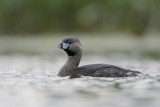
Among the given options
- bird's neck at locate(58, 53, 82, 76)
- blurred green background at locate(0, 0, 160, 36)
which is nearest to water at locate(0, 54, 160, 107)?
bird's neck at locate(58, 53, 82, 76)

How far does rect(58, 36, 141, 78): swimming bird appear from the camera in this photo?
11617 millimetres

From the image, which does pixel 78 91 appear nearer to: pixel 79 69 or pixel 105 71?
pixel 105 71

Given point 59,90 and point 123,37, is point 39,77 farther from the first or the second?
point 123,37

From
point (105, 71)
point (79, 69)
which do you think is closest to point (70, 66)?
point (79, 69)

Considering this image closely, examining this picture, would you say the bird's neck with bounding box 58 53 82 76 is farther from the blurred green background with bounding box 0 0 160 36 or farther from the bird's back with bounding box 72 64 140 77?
the blurred green background with bounding box 0 0 160 36

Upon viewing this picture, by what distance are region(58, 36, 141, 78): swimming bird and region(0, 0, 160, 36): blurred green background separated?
16.7 meters

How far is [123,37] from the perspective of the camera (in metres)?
29.3

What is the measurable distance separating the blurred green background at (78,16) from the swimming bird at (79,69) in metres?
16.7

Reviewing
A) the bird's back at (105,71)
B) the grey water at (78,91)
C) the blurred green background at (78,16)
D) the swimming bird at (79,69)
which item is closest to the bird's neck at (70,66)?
the swimming bird at (79,69)

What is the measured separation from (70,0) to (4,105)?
23317mm

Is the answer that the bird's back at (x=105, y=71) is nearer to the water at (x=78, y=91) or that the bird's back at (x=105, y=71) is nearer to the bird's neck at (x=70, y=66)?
the water at (x=78, y=91)

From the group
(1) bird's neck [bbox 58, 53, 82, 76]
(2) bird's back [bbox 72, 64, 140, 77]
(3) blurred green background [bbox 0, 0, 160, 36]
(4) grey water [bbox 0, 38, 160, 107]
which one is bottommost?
(4) grey water [bbox 0, 38, 160, 107]

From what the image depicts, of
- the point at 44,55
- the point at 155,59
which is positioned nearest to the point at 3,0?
the point at 44,55

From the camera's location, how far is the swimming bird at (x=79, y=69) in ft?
38.1
